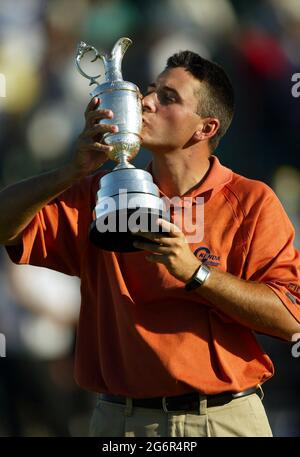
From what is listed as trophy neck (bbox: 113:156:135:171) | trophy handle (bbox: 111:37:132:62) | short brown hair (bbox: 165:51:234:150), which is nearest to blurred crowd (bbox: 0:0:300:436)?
short brown hair (bbox: 165:51:234:150)

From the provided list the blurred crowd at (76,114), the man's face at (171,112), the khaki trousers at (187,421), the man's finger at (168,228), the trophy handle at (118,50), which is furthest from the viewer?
the blurred crowd at (76,114)

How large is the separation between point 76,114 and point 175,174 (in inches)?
68.3

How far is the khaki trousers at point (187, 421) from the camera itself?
77.2 inches

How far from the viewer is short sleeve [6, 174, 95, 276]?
210 cm

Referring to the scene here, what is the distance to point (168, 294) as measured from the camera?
198cm

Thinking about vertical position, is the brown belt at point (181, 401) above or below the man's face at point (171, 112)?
below

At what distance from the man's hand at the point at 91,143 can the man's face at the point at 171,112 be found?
11.2 inches

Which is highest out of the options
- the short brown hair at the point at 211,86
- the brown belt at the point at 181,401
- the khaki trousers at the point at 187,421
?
the short brown hair at the point at 211,86

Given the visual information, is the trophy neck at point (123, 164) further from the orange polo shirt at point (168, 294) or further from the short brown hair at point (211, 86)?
the short brown hair at point (211, 86)

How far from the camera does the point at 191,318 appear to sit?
198 centimetres

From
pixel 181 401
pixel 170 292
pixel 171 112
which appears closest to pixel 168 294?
pixel 170 292

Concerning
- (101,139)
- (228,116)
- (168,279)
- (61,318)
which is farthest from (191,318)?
(61,318)

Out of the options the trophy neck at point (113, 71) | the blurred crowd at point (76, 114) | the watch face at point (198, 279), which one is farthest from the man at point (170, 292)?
the blurred crowd at point (76, 114)

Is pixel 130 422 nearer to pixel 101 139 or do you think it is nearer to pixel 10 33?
pixel 101 139
